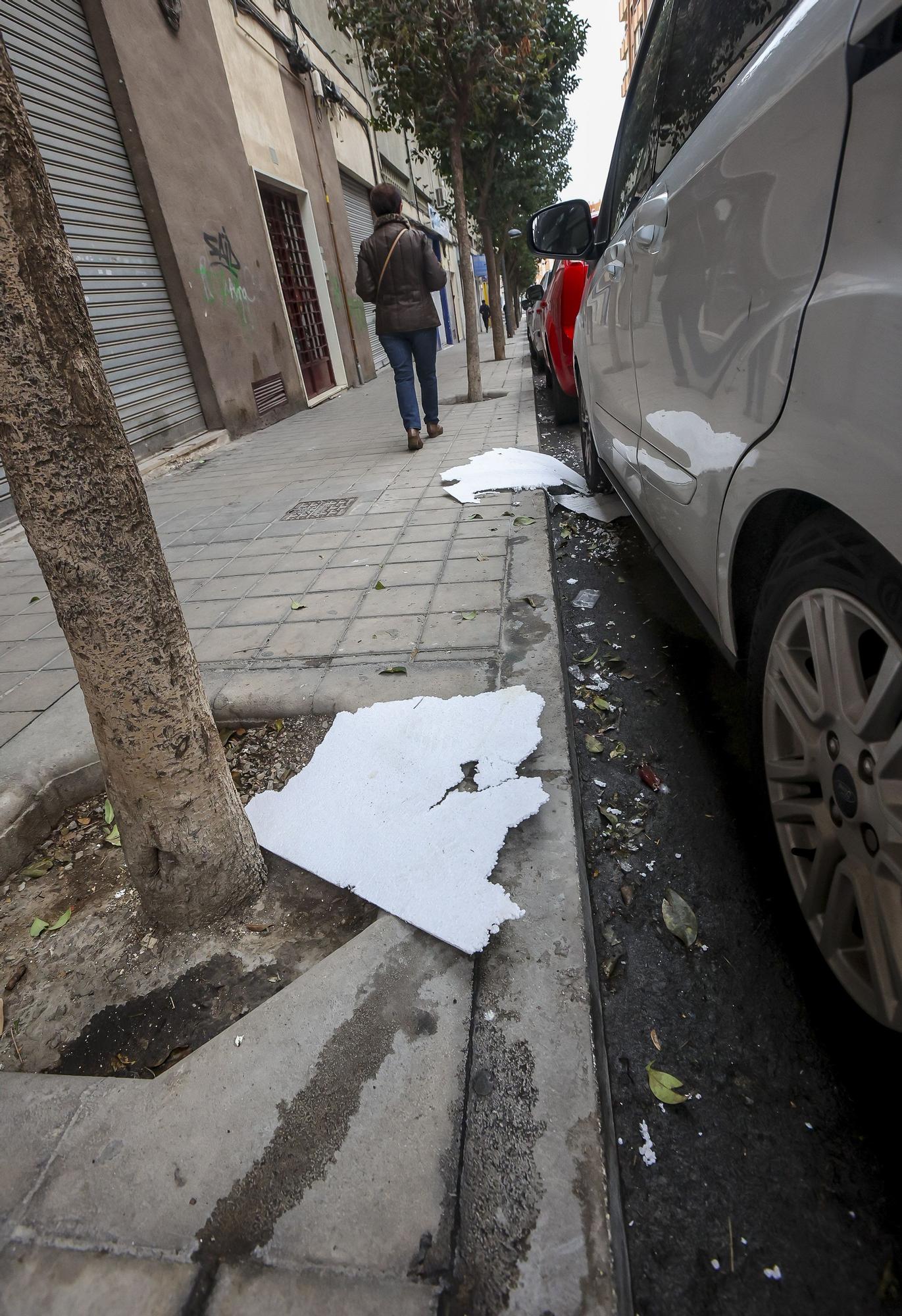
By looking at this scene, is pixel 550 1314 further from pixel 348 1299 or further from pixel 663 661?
pixel 663 661

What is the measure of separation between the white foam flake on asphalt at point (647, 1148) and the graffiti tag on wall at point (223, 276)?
9256 mm

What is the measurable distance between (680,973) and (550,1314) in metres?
0.73

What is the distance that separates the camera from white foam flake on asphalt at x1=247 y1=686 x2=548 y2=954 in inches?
66.4

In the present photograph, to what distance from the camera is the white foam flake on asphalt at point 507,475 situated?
16.5 ft

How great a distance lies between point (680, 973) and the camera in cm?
158

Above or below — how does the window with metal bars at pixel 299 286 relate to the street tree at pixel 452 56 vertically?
below

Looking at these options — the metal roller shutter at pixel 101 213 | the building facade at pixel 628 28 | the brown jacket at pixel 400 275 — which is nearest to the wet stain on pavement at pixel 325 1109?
the metal roller shutter at pixel 101 213

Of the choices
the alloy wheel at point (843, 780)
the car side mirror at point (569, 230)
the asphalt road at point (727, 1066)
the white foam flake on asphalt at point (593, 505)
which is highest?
the car side mirror at point (569, 230)

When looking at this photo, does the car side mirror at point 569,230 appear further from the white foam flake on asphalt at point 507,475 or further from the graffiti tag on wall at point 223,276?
the graffiti tag on wall at point 223,276

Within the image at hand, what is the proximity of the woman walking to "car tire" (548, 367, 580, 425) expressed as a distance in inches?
56.3

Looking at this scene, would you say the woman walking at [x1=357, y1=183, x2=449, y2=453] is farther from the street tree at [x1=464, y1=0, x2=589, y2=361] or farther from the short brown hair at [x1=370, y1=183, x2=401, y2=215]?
the street tree at [x1=464, y1=0, x2=589, y2=361]

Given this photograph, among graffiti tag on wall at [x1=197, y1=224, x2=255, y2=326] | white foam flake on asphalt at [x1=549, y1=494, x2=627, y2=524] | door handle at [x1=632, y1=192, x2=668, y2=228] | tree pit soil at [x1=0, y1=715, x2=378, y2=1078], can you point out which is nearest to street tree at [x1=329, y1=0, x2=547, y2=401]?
graffiti tag on wall at [x1=197, y1=224, x2=255, y2=326]

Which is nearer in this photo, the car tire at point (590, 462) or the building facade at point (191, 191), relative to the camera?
the car tire at point (590, 462)

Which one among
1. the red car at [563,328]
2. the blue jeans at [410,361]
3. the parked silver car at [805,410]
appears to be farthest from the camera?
the blue jeans at [410,361]
